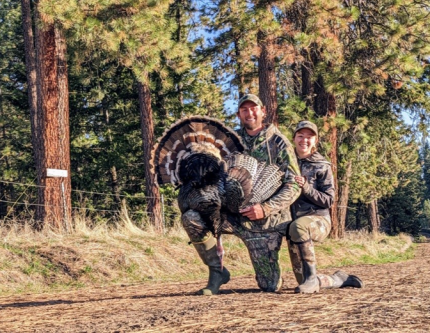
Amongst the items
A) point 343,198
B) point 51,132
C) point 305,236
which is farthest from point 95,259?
point 343,198

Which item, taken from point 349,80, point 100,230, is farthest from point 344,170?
point 100,230

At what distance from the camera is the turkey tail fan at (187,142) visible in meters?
5.92

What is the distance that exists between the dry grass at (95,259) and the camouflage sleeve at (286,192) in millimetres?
4385

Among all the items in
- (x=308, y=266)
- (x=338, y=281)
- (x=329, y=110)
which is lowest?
(x=338, y=281)

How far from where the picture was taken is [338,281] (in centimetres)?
611

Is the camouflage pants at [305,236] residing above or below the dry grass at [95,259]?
above

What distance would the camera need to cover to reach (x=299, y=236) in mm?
5672

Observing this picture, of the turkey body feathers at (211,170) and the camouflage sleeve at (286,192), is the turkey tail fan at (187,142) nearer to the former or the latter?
the turkey body feathers at (211,170)

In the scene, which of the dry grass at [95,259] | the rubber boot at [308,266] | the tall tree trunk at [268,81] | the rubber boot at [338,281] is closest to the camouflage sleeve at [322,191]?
the rubber boot at [308,266]

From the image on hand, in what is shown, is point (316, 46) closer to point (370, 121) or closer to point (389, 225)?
point (370, 121)

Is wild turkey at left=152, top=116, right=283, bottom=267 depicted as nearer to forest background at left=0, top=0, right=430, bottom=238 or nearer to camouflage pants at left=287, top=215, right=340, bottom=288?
camouflage pants at left=287, top=215, right=340, bottom=288

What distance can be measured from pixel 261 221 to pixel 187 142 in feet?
A: 3.59

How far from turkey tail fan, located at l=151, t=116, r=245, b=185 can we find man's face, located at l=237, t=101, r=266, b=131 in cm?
21

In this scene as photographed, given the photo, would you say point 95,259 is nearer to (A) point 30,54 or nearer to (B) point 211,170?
(B) point 211,170
